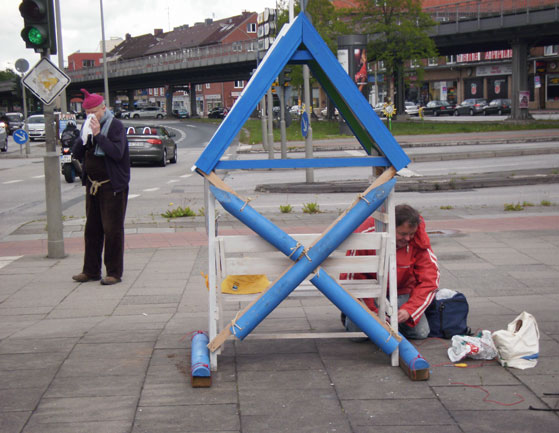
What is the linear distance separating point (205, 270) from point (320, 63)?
14.4ft

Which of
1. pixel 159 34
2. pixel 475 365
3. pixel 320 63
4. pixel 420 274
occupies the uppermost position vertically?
pixel 159 34

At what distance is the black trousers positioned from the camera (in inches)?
292

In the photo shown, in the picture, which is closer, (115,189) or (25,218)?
(115,189)

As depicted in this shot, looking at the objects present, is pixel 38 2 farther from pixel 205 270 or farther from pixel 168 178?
pixel 168 178

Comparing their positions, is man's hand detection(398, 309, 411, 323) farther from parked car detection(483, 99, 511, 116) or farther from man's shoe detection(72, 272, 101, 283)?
parked car detection(483, 99, 511, 116)

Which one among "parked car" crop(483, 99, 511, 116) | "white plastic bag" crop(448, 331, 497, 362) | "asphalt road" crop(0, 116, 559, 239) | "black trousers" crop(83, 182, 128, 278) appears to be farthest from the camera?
"parked car" crop(483, 99, 511, 116)

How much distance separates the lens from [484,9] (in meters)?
48.6

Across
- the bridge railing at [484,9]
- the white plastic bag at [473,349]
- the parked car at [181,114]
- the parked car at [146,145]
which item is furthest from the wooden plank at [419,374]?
Answer: the parked car at [181,114]

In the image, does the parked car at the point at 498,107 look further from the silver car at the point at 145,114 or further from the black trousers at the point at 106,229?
the black trousers at the point at 106,229

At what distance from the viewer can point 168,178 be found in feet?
73.8

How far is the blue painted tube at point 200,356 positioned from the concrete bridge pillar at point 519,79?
146 ft

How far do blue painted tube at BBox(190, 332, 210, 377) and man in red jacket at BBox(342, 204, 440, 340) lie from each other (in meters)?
1.08

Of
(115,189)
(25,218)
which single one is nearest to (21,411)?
(115,189)

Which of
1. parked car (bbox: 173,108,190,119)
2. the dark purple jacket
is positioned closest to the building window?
parked car (bbox: 173,108,190,119)
